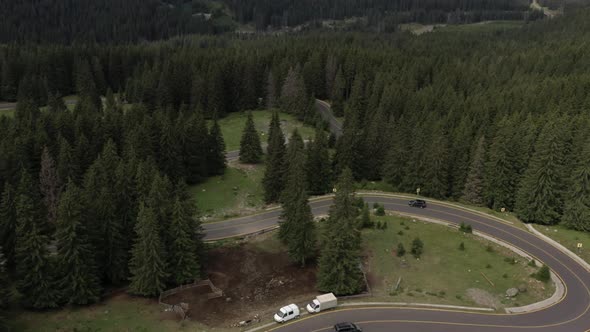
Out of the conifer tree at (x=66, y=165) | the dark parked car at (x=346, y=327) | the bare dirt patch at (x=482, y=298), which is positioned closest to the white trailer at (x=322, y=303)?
the dark parked car at (x=346, y=327)

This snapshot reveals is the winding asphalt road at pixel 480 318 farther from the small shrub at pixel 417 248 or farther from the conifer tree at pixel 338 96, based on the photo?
the conifer tree at pixel 338 96

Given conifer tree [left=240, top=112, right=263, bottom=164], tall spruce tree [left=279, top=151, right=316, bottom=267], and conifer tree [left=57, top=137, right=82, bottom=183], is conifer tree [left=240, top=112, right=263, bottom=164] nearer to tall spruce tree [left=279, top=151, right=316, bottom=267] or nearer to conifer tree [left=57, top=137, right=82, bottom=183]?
conifer tree [left=57, top=137, right=82, bottom=183]

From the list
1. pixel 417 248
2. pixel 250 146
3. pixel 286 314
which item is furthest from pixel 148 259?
pixel 250 146

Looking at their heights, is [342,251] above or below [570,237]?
above

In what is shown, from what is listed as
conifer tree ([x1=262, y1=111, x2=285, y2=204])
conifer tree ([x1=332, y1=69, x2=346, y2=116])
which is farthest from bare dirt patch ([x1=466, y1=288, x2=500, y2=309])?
conifer tree ([x1=332, y1=69, x2=346, y2=116])

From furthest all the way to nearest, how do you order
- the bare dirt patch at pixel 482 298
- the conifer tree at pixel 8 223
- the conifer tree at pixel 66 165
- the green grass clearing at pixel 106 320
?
the conifer tree at pixel 66 165, the conifer tree at pixel 8 223, the bare dirt patch at pixel 482 298, the green grass clearing at pixel 106 320

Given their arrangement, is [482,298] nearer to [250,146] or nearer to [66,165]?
[250,146]
